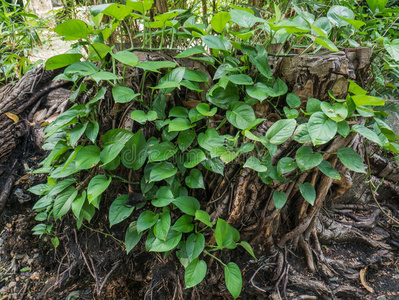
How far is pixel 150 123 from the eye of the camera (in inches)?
50.6

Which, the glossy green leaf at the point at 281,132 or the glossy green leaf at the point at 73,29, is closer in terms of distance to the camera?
the glossy green leaf at the point at 73,29

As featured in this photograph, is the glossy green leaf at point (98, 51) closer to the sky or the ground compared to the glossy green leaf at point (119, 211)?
closer to the sky

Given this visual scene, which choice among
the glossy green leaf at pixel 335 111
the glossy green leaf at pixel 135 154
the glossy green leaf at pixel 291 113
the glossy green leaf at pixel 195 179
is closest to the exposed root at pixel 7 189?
the glossy green leaf at pixel 135 154

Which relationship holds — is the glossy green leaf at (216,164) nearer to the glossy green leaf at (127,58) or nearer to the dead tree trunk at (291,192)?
the dead tree trunk at (291,192)

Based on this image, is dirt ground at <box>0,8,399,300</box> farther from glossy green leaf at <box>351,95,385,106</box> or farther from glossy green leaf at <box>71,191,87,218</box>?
glossy green leaf at <box>351,95,385,106</box>

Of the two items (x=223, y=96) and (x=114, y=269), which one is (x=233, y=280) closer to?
(x=114, y=269)

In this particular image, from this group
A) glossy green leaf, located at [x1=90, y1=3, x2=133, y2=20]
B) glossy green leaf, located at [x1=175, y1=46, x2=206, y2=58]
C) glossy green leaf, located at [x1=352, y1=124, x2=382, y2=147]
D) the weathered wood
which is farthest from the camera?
the weathered wood

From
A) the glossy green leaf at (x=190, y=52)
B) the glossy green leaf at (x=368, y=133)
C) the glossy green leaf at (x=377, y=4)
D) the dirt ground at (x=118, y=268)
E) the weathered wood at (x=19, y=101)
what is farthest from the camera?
the weathered wood at (x=19, y=101)

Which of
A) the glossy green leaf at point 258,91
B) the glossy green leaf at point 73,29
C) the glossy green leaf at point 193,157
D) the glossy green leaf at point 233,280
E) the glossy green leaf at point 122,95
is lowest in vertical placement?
the glossy green leaf at point 233,280

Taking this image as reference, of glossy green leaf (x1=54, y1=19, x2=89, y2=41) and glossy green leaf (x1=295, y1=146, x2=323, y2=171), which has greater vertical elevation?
glossy green leaf (x1=54, y1=19, x2=89, y2=41)

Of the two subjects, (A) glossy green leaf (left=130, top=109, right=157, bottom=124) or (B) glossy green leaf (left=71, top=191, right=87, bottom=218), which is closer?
(A) glossy green leaf (left=130, top=109, right=157, bottom=124)

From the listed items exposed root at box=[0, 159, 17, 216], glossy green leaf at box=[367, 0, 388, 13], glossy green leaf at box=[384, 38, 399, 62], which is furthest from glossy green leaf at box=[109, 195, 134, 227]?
glossy green leaf at box=[367, 0, 388, 13]

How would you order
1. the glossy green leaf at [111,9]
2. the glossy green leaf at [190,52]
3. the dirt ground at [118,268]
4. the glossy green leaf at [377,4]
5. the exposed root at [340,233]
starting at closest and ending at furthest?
the glossy green leaf at [111,9] → the glossy green leaf at [190,52] → the glossy green leaf at [377,4] → the dirt ground at [118,268] → the exposed root at [340,233]

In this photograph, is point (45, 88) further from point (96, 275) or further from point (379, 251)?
point (379, 251)
